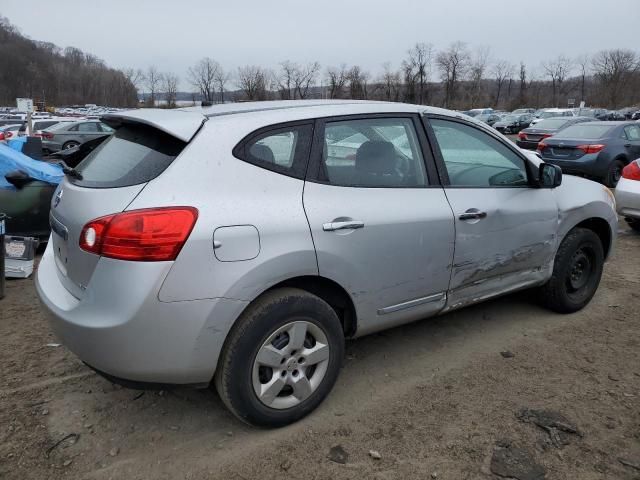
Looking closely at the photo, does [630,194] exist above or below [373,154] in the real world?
below

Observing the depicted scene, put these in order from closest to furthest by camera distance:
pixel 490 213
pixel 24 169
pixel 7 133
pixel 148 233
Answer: pixel 148 233 → pixel 490 213 → pixel 24 169 → pixel 7 133

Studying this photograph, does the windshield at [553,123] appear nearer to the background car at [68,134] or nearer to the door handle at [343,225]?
the background car at [68,134]

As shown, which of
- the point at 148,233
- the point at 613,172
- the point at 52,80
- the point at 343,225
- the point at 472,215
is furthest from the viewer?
the point at 52,80

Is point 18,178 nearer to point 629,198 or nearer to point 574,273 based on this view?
point 574,273

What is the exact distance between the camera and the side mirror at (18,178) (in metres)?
5.50

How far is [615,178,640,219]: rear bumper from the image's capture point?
6727 millimetres

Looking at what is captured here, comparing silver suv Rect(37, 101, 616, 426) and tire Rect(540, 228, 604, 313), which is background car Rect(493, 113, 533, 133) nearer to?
tire Rect(540, 228, 604, 313)

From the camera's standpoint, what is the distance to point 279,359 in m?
2.55

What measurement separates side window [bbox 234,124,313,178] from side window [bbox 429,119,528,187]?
1003 mm

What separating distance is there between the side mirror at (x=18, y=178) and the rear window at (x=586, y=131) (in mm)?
10989

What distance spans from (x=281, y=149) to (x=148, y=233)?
2.69 ft

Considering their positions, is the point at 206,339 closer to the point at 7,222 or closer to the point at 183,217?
the point at 183,217

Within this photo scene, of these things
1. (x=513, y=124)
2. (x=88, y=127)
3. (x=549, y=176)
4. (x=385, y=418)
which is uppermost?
(x=513, y=124)

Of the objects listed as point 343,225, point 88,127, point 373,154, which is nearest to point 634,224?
point 373,154
